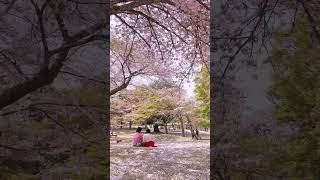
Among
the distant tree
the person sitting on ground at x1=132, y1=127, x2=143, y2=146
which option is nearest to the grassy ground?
the person sitting on ground at x1=132, y1=127, x2=143, y2=146

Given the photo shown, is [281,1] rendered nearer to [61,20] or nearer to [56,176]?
[61,20]

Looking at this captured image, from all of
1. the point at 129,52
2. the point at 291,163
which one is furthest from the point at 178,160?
the point at 291,163

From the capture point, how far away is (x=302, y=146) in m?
1.62

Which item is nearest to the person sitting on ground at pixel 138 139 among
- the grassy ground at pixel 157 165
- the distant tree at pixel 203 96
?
the grassy ground at pixel 157 165

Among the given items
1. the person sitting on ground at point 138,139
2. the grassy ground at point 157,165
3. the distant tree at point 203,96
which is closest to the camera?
the grassy ground at point 157,165

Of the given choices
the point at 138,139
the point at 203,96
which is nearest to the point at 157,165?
the point at 138,139

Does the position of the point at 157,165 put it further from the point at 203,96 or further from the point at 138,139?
the point at 203,96

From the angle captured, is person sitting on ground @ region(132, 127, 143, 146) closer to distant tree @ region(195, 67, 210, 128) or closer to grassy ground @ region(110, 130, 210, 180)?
grassy ground @ region(110, 130, 210, 180)

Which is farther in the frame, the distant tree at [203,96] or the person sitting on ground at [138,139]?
the distant tree at [203,96]

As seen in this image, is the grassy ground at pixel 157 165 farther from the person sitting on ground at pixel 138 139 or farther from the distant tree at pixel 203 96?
the distant tree at pixel 203 96

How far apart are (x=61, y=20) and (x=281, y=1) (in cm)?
105

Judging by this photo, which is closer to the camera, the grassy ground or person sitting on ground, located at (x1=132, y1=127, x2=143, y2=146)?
the grassy ground

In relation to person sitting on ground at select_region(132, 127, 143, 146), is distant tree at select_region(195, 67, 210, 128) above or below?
above

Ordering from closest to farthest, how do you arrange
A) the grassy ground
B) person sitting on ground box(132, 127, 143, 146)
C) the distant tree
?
the grassy ground < person sitting on ground box(132, 127, 143, 146) < the distant tree
